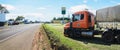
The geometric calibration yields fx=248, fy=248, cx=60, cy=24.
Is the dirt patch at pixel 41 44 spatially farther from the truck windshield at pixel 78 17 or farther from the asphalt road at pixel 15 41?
the truck windshield at pixel 78 17

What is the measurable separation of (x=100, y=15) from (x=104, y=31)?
2.17 meters

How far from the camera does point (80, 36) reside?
76.6 ft

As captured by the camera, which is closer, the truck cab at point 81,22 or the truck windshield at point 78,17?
the truck cab at point 81,22

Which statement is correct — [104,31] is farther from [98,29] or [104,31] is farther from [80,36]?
[80,36]

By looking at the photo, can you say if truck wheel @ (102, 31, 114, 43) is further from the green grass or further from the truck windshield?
the truck windshield

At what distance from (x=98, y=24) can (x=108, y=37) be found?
243 centimetres

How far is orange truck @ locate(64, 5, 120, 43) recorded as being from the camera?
63.2ft

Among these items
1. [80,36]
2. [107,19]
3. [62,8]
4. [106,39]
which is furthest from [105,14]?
[62,8]

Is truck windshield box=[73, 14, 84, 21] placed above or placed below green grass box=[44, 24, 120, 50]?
above

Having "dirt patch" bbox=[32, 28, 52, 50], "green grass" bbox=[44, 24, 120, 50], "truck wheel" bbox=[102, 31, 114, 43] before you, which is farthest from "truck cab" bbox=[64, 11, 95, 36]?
"green grass" bbox=[44, 24, 120, 50]

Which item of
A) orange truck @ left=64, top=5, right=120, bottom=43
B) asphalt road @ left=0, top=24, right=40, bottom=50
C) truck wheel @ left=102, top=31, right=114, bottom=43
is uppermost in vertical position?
orange truck @ left=64, top=5, right=120, bottom=43

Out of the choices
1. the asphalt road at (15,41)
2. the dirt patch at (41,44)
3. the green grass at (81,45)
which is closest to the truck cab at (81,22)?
the dirt patch at (41,44)

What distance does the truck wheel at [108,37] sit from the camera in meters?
19.6

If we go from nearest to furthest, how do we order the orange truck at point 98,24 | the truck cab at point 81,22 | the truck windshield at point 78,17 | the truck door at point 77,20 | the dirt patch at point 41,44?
the dirt patch at point 41,44 → the orange truck at point 98,24 → the truck cab at point 81,22 → the truck windshield at point 78,17 → the truck door at point 77,20
